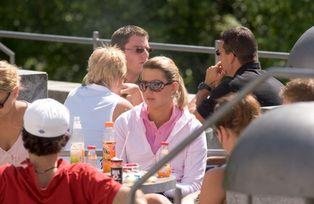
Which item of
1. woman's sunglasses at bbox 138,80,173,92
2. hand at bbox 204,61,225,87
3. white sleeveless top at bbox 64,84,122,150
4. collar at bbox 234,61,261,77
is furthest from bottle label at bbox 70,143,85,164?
hand at bbox 204,61,225,87

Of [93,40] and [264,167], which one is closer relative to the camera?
[264,167]

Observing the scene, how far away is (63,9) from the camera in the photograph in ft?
66.4

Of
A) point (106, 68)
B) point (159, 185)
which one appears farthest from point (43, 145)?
point (106, 68)

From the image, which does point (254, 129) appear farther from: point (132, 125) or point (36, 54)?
point (36, 54)

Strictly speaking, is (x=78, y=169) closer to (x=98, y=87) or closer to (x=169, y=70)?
(x=169, y=70)

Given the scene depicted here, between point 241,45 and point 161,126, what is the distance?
1359 mm

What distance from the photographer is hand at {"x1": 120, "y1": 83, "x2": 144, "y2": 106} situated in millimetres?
8242

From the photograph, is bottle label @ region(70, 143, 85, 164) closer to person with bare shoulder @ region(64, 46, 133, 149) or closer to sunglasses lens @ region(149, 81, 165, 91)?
sunglasses lens @ region(149, 81, 165, 91)

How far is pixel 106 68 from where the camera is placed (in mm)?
7656

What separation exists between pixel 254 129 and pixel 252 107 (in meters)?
2.27

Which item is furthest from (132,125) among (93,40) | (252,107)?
(93,40)

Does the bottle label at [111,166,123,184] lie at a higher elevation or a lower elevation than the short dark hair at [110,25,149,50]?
lower

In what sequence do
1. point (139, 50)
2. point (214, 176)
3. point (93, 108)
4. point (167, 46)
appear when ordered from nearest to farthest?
point (214, 176) → point (93, 108) → point (139, 50) → point (167, 46)

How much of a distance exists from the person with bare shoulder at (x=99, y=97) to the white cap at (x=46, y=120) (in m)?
1.94
